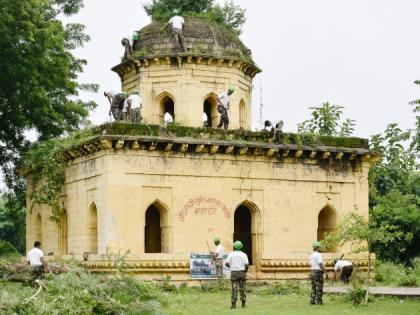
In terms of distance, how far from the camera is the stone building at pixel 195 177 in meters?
23.4

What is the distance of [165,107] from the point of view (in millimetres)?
26797

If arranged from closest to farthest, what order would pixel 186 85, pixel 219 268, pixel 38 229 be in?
pixel 219 268
pixel 186 85
pixel 38 229

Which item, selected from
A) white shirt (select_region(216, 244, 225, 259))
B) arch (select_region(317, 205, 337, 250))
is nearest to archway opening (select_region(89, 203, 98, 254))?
white shirt (select_region(216, 244, 225, 259))

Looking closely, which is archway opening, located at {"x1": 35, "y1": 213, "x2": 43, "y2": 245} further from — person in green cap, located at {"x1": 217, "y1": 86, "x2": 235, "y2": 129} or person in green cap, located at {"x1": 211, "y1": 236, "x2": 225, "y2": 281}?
person in green cap, located at {"x1": 211, "y1": 236, "x2": 225, "y2": 281}

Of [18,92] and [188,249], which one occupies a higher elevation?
[18,92]

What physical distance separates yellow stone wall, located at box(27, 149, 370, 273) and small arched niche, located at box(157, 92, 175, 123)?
2734mm

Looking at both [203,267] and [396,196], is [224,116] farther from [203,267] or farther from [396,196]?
[396,196]

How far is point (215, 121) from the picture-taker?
26.5m

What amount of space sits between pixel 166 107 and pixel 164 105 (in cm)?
27

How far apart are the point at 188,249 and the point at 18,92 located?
9.56 meters

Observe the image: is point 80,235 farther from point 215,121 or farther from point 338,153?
point 338,153

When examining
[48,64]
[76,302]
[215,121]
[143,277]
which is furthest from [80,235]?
[76,302]

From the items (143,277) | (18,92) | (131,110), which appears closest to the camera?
(143,277)

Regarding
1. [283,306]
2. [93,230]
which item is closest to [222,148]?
[93,230]
